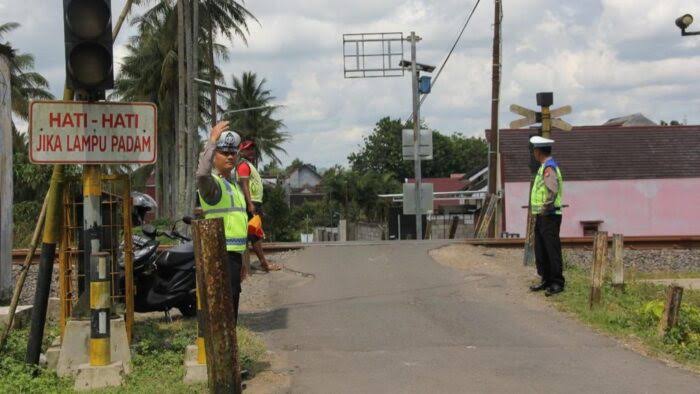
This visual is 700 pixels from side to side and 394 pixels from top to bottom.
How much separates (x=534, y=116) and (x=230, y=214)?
8087mm

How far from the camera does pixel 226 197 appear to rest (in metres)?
6.42

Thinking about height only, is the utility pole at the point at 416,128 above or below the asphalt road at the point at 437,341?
above

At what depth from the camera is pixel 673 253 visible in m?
15.3

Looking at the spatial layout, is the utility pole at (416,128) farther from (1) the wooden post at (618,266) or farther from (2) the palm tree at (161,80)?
(1) the wooden post at (618,266)

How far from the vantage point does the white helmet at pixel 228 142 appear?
6262 millimetres

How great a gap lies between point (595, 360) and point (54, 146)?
15.4ft

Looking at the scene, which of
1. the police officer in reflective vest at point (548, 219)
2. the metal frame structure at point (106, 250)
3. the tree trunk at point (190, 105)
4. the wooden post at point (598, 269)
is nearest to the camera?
the metal frame structure at point (106, 250)

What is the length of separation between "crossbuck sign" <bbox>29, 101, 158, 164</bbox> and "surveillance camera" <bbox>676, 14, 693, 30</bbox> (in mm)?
16280

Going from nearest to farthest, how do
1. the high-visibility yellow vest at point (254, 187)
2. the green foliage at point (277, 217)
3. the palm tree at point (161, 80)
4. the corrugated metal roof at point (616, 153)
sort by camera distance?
the high-visibility yellow vest at point (254, 187), the corrugated metal roof at point (616, 153), the palm tree at point (161, 80), the green foliage at point (277, 217)

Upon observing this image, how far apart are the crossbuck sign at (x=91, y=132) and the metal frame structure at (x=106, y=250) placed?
711 millimetres

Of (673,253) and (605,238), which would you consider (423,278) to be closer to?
(605,238)

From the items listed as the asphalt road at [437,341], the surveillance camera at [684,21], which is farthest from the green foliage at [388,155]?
the asphalt road at [437,341]

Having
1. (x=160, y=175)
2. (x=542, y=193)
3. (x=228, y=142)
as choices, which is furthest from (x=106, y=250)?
(x=160, y=175)

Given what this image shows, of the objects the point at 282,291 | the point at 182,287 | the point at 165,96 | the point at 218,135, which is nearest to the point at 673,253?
the point at 282,291
